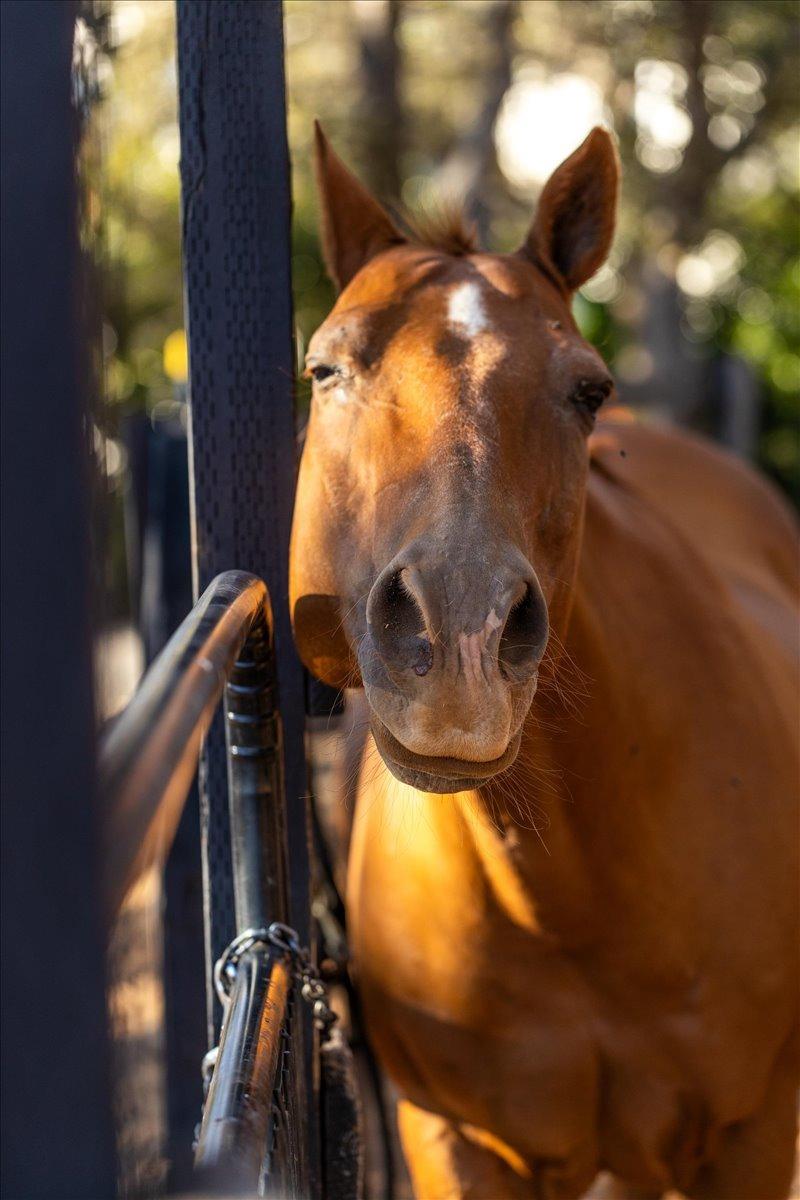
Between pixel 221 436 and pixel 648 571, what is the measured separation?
2.83 ft

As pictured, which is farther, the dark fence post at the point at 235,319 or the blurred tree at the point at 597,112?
the blurred tree at the point at 597,112

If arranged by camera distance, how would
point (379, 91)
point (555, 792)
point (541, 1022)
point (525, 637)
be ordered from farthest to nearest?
point (379, 91), point (541, 1022), point (555, 792), point (525, 637)

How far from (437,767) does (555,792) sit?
542mm

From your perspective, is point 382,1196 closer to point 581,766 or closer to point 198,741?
point 581,766

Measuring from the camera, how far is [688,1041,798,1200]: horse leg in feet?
7.47

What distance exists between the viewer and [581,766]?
1988 millimetres

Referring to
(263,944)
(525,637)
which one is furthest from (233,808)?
(525,637)

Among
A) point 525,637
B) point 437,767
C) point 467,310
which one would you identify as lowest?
point 437,767

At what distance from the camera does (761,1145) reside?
2279 millimetres

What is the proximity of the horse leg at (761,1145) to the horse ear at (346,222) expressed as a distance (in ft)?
5.53

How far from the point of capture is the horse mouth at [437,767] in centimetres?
146

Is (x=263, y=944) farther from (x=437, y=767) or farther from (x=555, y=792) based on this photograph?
(x=555, y=792)

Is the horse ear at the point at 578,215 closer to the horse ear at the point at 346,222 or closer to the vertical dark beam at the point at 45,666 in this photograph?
the horse ear at the point at 346,222

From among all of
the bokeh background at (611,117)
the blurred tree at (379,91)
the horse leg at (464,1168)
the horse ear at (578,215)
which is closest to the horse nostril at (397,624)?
the horse ear at (578,215)
